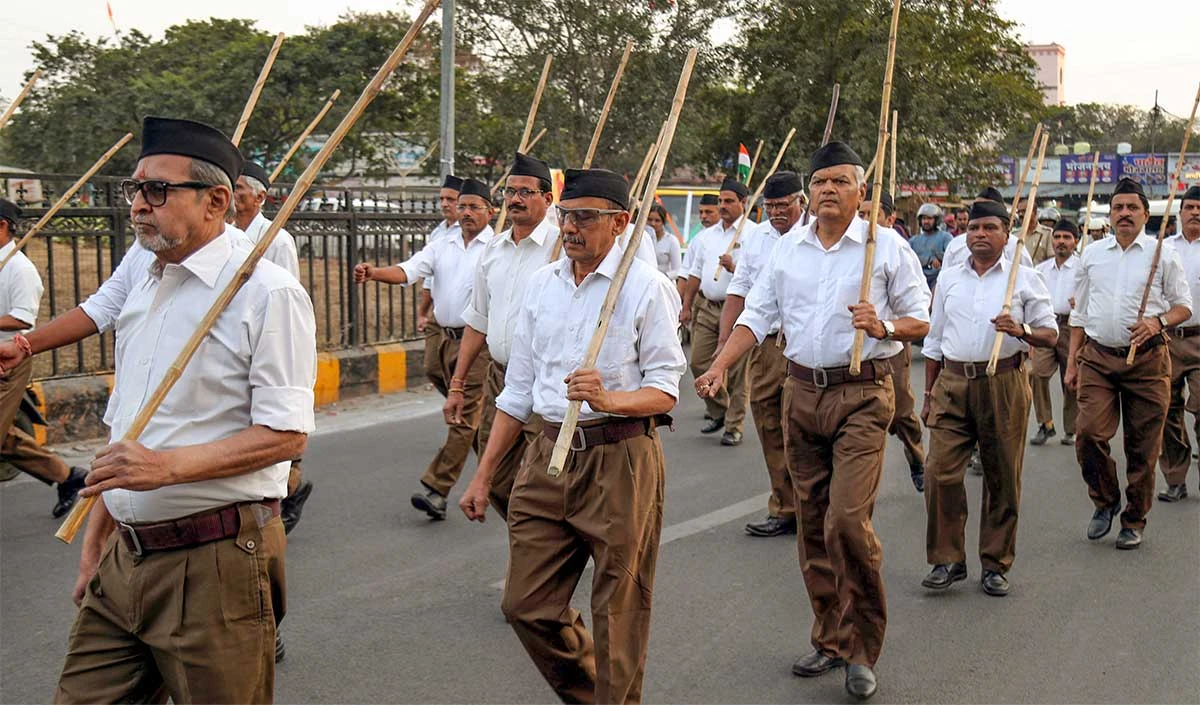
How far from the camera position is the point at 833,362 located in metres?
5.08

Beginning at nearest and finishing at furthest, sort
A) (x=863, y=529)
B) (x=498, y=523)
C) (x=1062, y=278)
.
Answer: (x=863, y=529) → (x=498, y=523) → (x=1062, y=278)

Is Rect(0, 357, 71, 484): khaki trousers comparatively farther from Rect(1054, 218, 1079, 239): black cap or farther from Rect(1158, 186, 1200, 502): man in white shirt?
Rect(1054, 218, 1079, 239): black cap

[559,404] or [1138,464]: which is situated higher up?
[559,404]

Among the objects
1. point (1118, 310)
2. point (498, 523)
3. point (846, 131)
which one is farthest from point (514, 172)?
point (846, 131)

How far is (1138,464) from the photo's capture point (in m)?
7.18

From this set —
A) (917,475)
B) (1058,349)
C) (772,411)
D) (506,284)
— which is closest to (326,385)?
(772,411)

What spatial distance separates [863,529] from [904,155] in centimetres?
2555

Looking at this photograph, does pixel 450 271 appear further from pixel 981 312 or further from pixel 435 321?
pixel 981 312

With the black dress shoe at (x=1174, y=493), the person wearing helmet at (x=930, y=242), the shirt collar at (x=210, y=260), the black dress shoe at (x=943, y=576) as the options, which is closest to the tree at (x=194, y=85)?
the person wearing helmet at (x=930, y=242)

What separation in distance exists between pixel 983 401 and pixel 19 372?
4.78 metres

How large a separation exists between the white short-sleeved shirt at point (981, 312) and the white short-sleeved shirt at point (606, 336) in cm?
263

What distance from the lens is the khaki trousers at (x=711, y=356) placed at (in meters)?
9.97

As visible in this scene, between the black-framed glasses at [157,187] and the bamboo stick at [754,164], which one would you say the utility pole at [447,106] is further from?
the black-framed glasses at [157,187]

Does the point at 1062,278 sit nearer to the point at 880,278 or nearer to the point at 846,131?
the point at 880,278
